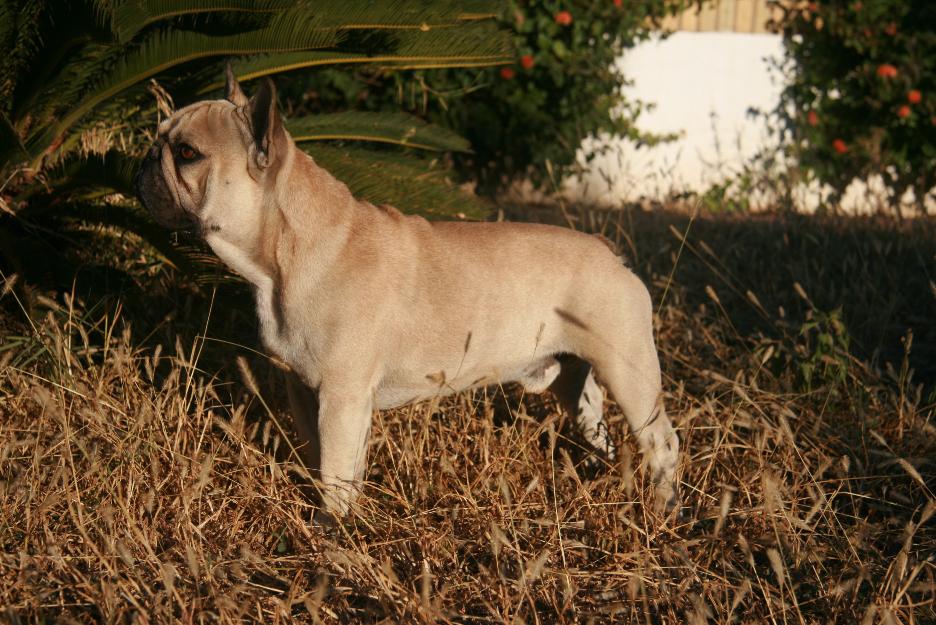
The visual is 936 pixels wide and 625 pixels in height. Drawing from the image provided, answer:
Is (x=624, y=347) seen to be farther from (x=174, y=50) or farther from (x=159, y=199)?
(x=174, y=50)

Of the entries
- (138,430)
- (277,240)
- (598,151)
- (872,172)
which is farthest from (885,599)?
(872,172)

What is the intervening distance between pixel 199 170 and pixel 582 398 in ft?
5.84

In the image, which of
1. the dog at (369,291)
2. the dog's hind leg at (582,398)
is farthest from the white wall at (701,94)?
the dog at (369,291)

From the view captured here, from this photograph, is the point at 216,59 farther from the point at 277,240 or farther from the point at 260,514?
the point at 260,514

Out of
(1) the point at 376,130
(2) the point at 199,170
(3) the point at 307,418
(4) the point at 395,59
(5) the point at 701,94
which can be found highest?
(4) the point at 395,59

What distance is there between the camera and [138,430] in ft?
10.2

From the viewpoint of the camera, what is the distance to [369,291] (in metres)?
3.06

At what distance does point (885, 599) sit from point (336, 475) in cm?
164

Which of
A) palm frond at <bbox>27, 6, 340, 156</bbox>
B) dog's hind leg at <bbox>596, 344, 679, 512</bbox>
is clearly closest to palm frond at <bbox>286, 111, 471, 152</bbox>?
palm frond at <bbox>27, 6, 340, 156</bbox>

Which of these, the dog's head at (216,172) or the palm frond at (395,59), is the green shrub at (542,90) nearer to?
the palm frond at (395,59)

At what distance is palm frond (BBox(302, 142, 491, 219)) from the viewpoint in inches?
165

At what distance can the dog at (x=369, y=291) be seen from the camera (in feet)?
9.78

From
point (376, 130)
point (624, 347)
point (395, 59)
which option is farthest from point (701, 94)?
point (624, 347)

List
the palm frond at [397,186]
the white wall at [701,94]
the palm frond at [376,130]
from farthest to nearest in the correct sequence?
1. the white wall at [701,94]
2. the palm frond at [376,130]
3. the palm frond at [397,186]
